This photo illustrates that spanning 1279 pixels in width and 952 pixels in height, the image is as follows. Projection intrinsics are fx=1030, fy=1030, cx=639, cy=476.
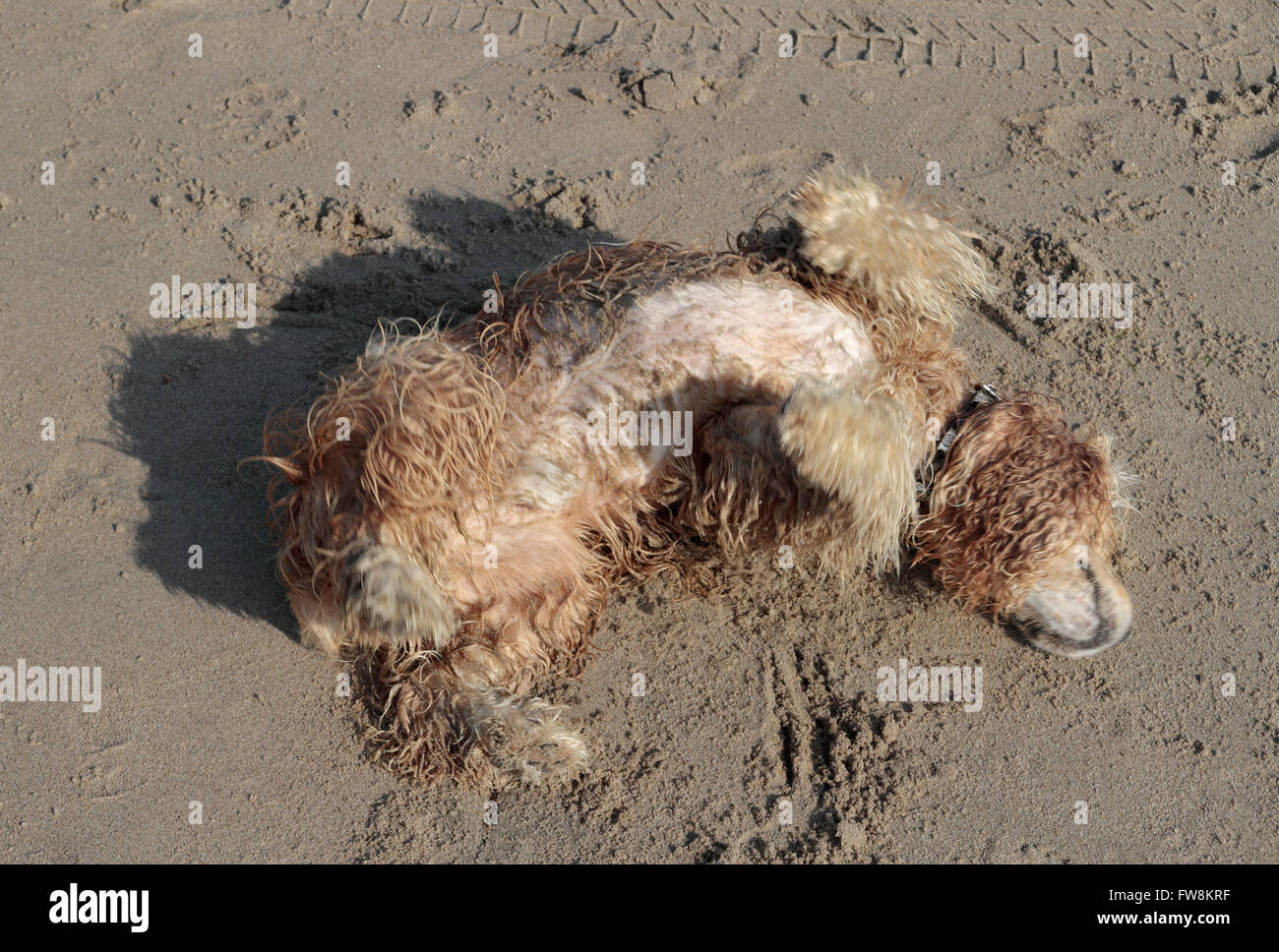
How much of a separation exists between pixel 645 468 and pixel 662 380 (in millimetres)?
298

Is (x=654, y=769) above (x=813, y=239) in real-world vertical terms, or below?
below

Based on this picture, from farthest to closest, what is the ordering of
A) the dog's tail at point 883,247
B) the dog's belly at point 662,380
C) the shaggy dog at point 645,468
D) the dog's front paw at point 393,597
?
the dog's tail at point 883,247 < the dog's belly at point 662,380 < the shaggy dog at point 645,468 < the dog's front paw at point 393,597

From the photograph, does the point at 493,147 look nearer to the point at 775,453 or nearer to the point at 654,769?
the point at 775,453

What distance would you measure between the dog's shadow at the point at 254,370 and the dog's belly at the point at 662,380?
1.25m

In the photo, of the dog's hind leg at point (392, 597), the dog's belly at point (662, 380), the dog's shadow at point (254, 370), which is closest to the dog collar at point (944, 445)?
the dog's belly at point (662, 380)

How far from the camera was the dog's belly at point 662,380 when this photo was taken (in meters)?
3.30

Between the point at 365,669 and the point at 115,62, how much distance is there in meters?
3.93

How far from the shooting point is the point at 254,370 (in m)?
4.38

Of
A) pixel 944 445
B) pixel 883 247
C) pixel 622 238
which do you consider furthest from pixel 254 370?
pixel 944 445

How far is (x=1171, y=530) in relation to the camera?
13.7 ft

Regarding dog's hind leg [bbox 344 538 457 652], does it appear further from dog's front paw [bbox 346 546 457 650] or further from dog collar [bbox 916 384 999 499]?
dog collar [bbox 916 384 999 499]

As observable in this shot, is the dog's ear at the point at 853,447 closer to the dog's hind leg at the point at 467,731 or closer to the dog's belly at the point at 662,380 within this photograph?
the dog's belly at the point at 662,380

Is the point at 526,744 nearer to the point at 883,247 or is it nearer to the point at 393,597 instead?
the point at 393,597

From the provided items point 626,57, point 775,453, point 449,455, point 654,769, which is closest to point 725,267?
point 775,453
